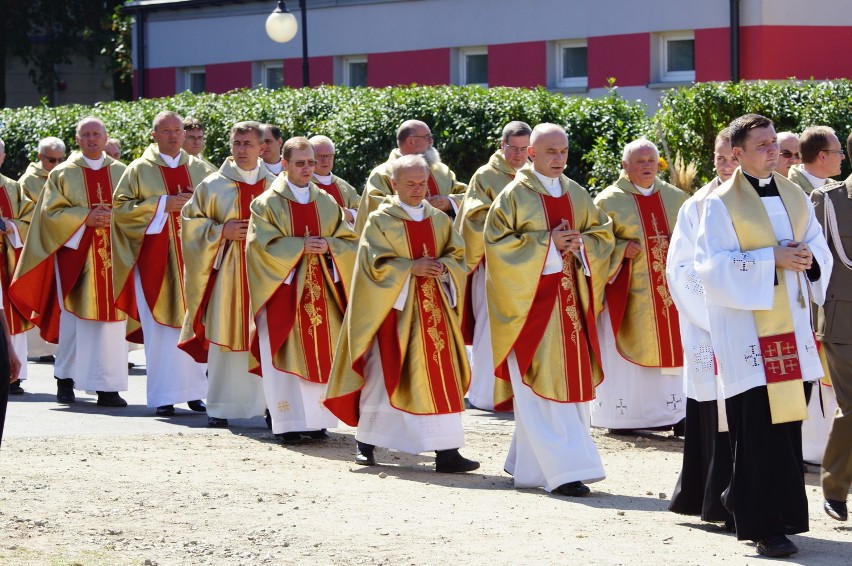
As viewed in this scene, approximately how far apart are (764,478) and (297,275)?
13.1ft

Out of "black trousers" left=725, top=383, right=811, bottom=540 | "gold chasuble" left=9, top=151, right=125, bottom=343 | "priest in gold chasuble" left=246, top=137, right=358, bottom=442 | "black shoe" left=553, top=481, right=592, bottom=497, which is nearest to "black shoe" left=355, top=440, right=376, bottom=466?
"priest in gold chasuble" left=246, top=137, right=358, bottom=442

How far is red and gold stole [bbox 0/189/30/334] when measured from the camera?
40.3 ft

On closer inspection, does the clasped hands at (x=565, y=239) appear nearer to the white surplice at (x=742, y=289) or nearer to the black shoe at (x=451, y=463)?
the black shoe at (x=451, y=463)

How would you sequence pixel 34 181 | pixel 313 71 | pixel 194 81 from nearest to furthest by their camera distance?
pixel 34 181 → pixel 313 71 → pixel 194 81

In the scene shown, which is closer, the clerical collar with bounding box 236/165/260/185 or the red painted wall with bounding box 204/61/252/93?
the clerical collar with bounding box 236/165/260/185

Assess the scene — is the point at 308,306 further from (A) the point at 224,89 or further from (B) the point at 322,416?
(A) the point at 224,89

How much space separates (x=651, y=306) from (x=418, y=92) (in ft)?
21.6

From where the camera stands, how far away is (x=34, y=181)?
1361cm

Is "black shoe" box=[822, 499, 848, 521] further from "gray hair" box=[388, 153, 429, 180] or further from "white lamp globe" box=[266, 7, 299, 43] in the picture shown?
"white lamp globe" box=[266, 7, 299, 43]

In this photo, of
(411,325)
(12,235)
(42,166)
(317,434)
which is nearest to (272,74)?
(42,166)

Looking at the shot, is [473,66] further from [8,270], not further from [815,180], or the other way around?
[815,180]

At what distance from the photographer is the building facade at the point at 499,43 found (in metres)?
22.3

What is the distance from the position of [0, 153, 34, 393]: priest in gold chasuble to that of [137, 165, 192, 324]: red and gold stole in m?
1.28

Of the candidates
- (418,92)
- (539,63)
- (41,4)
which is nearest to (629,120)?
(418,92)
